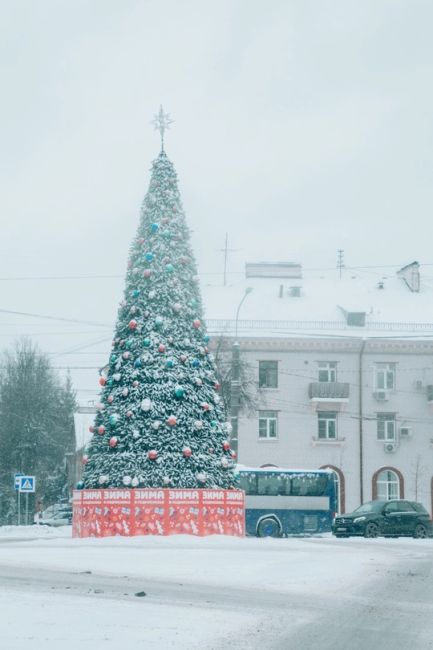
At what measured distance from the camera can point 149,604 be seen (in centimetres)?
1289

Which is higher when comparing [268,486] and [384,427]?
[384,427]

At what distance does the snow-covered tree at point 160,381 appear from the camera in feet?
92.5

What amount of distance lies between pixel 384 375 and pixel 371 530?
19561 mm

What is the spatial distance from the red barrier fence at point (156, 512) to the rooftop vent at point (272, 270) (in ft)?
126

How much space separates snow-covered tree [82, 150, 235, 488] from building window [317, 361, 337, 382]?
29737 mm

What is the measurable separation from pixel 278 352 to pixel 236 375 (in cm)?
1819

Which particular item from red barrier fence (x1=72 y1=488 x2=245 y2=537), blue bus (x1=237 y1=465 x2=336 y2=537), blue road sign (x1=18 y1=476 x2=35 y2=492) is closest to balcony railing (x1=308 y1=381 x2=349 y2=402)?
blue bus (x1=237 y1=465 x2=336 y2=537)

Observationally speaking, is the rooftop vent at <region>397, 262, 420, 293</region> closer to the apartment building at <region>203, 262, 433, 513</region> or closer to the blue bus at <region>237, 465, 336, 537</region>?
the apartment building at <region>203, 262, 433, 513</region>

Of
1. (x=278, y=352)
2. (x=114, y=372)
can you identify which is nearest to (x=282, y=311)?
(x=278, y=352)

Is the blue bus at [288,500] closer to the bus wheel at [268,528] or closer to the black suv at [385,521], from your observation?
the bus wheel at [268,528]

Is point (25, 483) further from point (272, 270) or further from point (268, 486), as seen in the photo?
point (272, 270)

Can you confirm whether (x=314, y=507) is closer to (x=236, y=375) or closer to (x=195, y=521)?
(x=236, y=375)

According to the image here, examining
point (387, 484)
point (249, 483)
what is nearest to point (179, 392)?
point (249, 483)

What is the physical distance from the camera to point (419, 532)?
4153 centimetres
